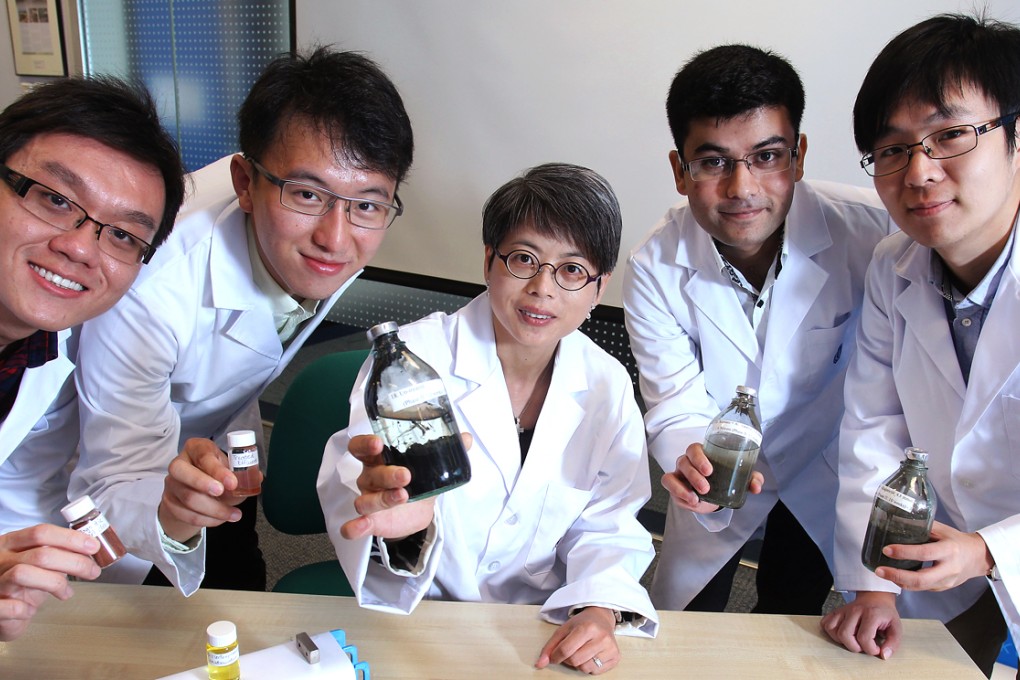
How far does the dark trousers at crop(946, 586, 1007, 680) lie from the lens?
1.66 m

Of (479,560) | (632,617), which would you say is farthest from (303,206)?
(632,617)

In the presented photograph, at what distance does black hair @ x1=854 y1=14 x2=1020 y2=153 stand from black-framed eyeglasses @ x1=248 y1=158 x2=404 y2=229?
1126 mm

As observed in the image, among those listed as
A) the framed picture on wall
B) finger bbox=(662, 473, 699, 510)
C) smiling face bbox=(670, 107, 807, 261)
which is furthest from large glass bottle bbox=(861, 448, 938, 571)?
the framed picture on wall

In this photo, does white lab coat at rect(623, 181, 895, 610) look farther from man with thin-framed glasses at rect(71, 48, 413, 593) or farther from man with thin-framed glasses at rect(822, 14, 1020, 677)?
man with thin-framed glasses at rect(71, 48, 413, 593)

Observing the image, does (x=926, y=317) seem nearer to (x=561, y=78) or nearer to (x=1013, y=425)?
(x=1013, y=425)

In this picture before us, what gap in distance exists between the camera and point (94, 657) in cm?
117

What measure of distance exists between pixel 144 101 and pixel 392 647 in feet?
3.94

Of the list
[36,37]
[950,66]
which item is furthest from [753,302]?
[36,37]

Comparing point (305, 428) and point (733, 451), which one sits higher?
point (733, 451)

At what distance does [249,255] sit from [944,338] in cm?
165

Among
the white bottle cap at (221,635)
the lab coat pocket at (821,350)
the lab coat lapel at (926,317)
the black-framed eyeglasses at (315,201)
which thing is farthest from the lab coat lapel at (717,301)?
the white bottle cap at (221,635)

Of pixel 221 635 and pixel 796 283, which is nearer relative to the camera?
pixel 221 635

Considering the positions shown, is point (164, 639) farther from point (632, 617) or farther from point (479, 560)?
point (632, 617)

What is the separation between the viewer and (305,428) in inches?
74.0
